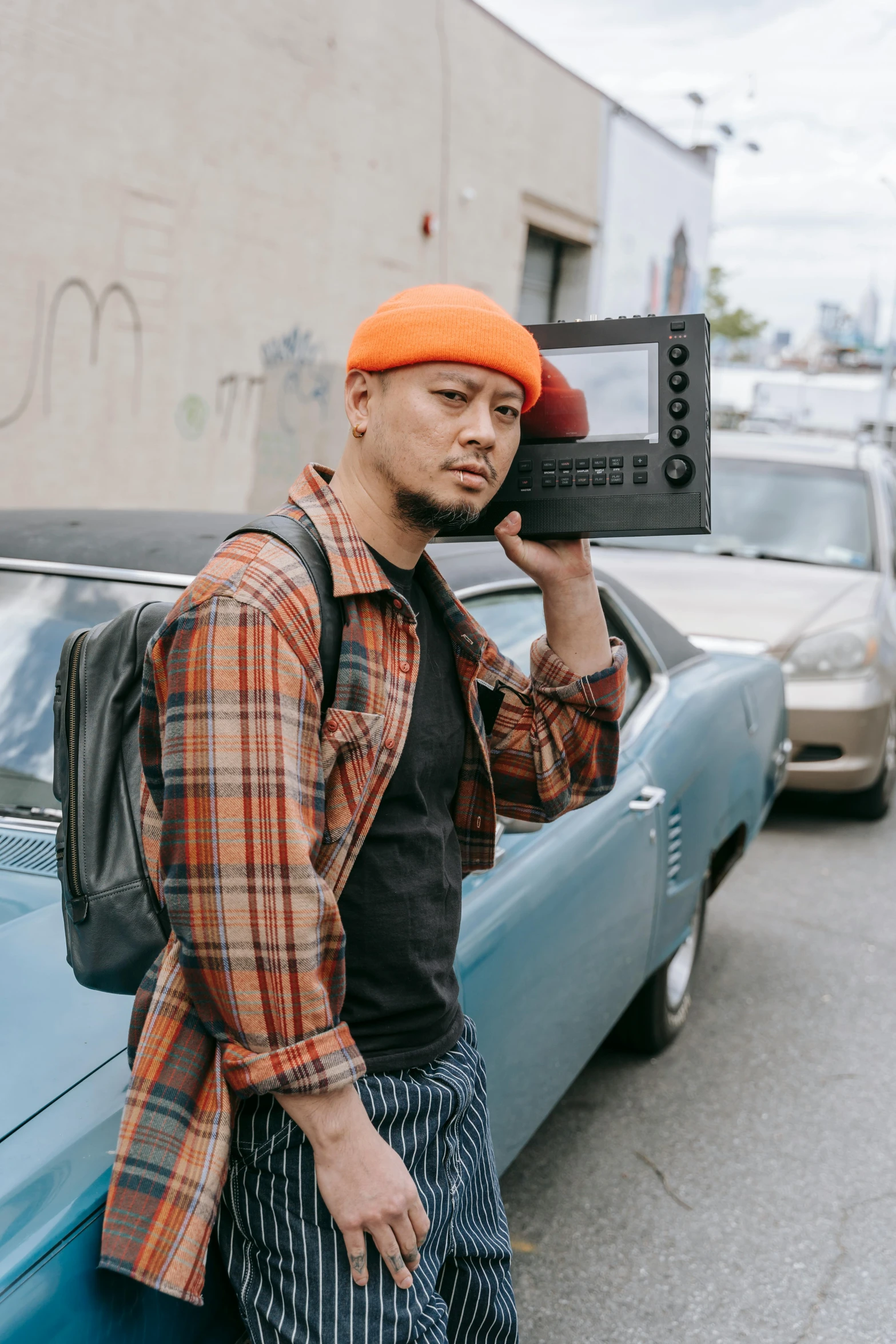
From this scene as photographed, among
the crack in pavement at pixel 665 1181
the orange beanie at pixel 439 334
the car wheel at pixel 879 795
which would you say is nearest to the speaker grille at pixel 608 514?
the orange beanie at pixel 439 334

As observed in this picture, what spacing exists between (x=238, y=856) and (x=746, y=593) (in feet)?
16.4

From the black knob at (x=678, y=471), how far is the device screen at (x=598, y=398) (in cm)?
4

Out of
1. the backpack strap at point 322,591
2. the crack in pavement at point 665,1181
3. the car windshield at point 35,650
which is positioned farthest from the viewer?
the crack in pavement at point 665,1181

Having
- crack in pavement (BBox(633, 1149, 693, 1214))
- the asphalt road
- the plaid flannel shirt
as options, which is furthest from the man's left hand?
crack in pavement (BBox(633, 1149, 693, 1214))

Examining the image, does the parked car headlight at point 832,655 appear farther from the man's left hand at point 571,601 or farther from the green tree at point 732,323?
the green tree at point 732,323

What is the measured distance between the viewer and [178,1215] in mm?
1379

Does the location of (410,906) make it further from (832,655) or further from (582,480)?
(832,655)

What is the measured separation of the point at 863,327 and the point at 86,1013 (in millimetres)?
125473

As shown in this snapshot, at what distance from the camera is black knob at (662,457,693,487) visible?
5.95 feet

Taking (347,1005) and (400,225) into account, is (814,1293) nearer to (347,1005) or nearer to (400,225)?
(347,1005)

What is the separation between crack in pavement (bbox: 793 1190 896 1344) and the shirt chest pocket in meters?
1.77

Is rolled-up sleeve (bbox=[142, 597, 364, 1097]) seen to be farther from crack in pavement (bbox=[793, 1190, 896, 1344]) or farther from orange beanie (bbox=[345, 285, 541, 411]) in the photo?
crack in pavement (bbox=[793, 1190, 896, 1344])

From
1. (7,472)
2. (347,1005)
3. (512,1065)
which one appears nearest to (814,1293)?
(512,1065)

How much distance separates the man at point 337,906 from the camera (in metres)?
1.34
